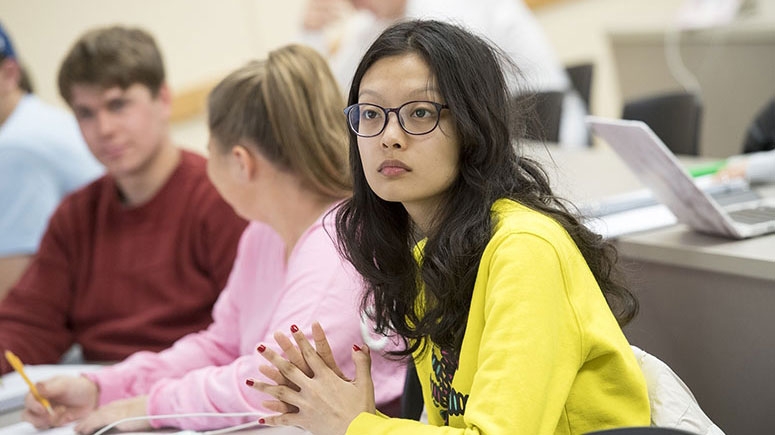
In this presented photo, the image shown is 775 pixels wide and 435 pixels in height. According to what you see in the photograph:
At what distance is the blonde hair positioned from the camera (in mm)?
1577

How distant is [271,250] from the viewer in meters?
1.73

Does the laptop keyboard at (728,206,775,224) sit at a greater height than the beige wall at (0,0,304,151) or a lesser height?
lesser

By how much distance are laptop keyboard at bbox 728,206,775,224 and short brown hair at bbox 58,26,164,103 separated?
1.24 metres

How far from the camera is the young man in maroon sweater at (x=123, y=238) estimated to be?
204 cm

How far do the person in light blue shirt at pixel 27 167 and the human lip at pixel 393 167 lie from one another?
1642mm

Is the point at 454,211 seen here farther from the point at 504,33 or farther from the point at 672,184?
the point at 504,33

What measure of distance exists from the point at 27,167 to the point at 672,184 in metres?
1.76

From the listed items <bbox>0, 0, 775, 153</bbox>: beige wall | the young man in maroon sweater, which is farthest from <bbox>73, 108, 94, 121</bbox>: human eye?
<bbox>0, 0, 775, 153</bbox>: beige wall

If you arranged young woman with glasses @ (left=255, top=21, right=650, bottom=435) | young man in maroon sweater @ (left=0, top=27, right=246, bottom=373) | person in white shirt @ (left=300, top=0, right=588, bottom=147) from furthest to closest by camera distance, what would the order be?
person in white shirt @ (left=300, top=0, right=588, bottom=147), young man in maroon sweater @ (left=0, top=27, right=246, bottom=373), young woman with glasses @ (left=255, top=21, right=650, bottom=435)

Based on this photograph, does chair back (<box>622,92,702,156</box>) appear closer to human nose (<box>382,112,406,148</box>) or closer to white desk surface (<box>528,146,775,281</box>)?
white desk surface (<box>528,146,775,281</box>)

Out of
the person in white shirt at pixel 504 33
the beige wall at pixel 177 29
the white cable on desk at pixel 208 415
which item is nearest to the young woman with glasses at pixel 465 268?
the white cable on desk at pixel 208 415

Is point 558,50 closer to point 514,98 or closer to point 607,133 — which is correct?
point 607,133

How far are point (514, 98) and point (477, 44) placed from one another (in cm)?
10

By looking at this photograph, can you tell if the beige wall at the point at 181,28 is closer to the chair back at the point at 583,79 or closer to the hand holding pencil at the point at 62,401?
the chair back at the point at 583,79
